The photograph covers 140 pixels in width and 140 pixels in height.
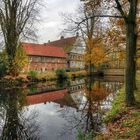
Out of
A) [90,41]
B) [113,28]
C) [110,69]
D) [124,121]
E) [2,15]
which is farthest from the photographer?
[110,69]

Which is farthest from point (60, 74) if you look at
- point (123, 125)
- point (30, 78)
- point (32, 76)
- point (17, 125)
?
point (123, 125)

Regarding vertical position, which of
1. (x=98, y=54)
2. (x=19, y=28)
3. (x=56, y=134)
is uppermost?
(x=19, y=28)

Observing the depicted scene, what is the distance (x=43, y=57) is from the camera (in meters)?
85.5

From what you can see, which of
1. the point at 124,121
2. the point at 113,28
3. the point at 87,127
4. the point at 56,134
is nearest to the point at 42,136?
the point at 56,134

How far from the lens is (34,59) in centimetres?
8225

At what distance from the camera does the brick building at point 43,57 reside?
81375 millimetres

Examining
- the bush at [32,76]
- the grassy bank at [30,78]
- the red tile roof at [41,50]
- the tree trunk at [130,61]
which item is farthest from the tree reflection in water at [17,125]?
the red tile roof at [41,50]

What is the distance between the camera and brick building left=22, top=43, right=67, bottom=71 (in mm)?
81375

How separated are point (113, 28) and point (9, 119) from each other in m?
13.8

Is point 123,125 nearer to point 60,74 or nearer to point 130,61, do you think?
point 130,61

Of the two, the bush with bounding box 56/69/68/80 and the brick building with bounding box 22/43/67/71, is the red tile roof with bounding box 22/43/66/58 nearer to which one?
the brick building with bounding box 22/43/67/71

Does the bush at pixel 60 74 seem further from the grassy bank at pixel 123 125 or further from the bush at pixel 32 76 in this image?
the grassy bank at pixel 123 125

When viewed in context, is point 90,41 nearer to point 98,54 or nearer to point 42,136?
point 98,54

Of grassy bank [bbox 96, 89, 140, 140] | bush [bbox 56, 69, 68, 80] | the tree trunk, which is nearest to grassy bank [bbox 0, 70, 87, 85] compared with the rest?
bush [bbox 56, 69, 68, 80]
